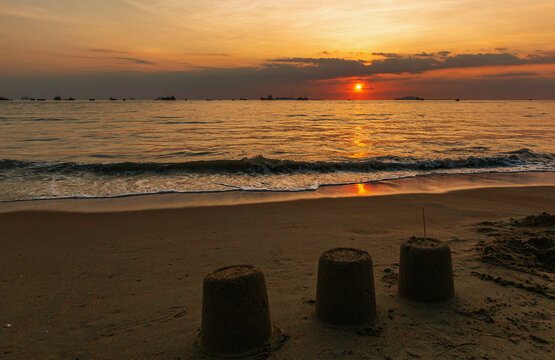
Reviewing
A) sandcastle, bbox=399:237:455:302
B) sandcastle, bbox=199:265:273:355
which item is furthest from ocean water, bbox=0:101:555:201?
sandcastle, bbox=199:265:273:355

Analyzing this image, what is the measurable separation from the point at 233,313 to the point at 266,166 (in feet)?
33.9

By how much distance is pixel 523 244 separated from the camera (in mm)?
5055

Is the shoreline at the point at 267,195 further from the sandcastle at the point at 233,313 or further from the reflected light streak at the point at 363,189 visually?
the sandcastle at the point at 233,313

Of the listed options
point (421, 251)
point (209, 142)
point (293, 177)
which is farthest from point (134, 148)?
point (421, 251)

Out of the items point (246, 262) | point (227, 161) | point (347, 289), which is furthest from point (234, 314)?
point (227, 161)

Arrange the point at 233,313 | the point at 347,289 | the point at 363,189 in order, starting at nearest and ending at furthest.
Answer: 1. the point at 233,313
2. the point at 347,289
3. the point at 363,189

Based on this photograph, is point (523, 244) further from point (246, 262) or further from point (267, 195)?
point (267, 195)

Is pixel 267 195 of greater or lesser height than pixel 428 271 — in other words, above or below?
below

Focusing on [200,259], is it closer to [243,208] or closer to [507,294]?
[243,208]

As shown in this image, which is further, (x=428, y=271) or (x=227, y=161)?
(x=227, y=161)

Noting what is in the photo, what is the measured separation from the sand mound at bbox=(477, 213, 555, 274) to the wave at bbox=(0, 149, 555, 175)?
741cm

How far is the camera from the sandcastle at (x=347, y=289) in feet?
10.2

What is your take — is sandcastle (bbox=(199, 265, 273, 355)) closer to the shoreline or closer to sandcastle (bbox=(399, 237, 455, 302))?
sandcastle (bbox=(399, 237, 455, 302))

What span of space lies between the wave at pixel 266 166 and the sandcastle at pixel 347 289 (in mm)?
9587
